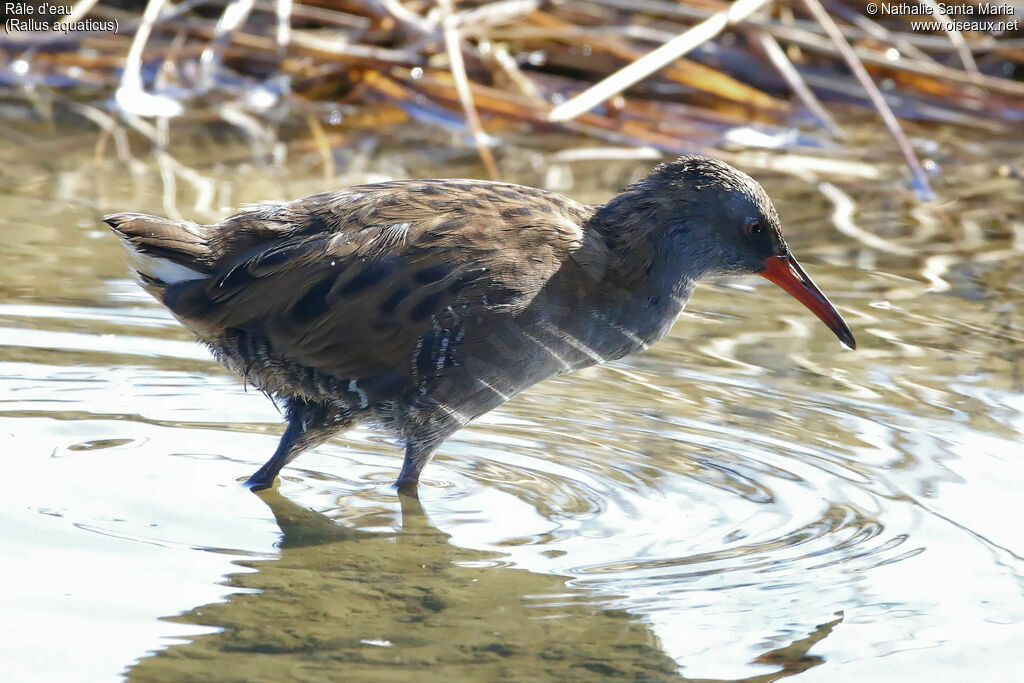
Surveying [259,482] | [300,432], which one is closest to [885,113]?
[300,432]

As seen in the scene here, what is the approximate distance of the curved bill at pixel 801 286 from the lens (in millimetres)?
4168

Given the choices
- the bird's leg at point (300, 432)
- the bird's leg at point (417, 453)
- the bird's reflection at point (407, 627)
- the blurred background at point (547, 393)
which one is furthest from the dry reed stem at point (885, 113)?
the bird's reflection at point (407, 627)

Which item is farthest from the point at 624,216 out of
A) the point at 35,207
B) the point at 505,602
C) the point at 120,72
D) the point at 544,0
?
the point at 120,72

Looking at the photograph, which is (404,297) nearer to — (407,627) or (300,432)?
(300,432)

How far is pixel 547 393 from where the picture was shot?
466cm

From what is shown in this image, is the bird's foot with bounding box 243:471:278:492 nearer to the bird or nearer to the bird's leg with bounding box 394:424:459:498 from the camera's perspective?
the bird

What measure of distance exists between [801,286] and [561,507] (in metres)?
1.06

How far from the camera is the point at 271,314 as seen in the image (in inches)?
146

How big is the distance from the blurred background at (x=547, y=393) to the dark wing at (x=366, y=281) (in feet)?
1.43

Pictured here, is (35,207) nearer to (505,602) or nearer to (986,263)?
(505,602)

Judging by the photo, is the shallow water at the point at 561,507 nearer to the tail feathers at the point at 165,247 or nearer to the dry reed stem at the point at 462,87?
the tail feathers at the point at 165,247

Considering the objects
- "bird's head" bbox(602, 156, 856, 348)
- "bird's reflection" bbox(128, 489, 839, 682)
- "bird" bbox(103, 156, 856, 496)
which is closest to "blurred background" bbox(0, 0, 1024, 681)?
"bird's reflection" bbox(128, 489, 839, 682)

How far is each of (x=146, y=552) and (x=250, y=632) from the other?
0.48 m

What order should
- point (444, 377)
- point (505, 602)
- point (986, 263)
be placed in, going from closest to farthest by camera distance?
point (505, 602)
point (444, 377)
point (986, 263)
